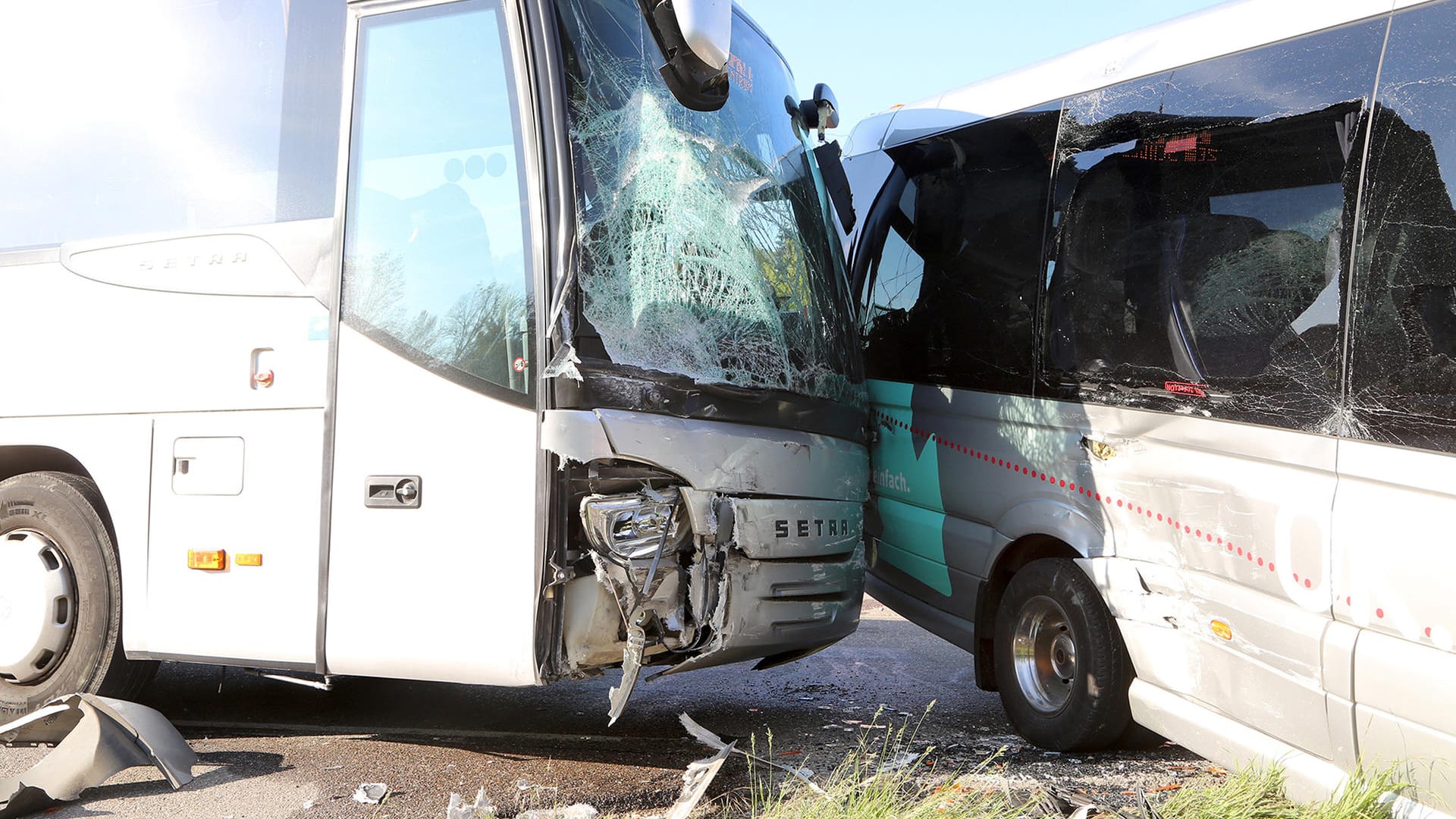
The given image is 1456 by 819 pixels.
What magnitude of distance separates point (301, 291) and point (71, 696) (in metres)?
1.83

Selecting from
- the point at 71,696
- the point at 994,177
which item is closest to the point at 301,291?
the point at 71,696

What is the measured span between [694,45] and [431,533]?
1.87 m

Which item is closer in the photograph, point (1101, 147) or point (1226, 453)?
point (1226, 453)

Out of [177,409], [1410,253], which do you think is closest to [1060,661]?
[1410,253]

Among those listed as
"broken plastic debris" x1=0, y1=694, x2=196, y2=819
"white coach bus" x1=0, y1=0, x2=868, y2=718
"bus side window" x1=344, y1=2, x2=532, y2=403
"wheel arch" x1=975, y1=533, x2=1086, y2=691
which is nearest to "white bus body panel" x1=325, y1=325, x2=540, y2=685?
"white coach bus" x1=0, y1=0, x2=868, y2=718

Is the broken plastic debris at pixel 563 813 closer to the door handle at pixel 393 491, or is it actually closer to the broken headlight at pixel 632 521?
the broken headlight at pixel 632 521

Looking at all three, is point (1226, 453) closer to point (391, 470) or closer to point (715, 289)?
point (715, 289)

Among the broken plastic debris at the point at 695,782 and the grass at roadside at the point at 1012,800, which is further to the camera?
the broken plastic debris at the point at 695,782

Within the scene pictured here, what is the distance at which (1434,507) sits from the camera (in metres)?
2.94

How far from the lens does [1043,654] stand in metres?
4.67

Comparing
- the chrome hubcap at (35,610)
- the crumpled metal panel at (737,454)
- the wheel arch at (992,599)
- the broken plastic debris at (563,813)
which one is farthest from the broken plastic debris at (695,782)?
the chrome hubcap at (35,610)

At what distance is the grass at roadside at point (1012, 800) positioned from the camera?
124 inches

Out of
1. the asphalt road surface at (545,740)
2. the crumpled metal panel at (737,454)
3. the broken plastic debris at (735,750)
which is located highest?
the crumpled metal panel at (737,454)

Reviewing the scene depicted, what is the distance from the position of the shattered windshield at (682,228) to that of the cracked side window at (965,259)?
29.7 inches
